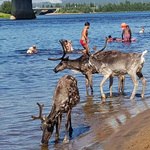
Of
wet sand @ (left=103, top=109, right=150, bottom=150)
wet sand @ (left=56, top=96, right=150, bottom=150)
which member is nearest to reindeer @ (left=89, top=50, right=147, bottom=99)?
wet sand @ (left=56, top=96, right=150, bottom=150)

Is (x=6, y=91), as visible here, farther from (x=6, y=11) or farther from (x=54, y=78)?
(x=6, y=11)

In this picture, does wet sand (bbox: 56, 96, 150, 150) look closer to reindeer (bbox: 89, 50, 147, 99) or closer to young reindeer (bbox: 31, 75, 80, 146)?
young reindeer (bbox: 31, 75, 80, 146)

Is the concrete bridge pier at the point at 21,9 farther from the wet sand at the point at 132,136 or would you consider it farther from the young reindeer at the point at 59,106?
the wet sand at the point at 132,136

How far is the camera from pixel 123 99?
13.9 meters

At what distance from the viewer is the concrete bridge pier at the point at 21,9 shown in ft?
397

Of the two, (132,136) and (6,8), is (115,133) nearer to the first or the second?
(132,136)

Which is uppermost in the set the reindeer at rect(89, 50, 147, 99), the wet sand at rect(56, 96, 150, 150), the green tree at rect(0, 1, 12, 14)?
the reindeer at rect(89, 50, 147, 99)

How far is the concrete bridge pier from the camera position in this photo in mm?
121000

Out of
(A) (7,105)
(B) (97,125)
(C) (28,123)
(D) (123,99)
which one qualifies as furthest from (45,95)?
(B) (97,125)

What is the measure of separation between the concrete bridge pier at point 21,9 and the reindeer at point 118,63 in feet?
356

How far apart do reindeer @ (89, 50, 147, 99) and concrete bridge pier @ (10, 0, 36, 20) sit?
356 feet

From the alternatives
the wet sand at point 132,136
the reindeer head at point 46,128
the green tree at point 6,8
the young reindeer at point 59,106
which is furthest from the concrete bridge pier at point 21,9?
the reindeer head at point 46,128

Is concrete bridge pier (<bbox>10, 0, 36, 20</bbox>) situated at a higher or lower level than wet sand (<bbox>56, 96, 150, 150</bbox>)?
lower

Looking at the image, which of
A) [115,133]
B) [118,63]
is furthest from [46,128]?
[118,63]
